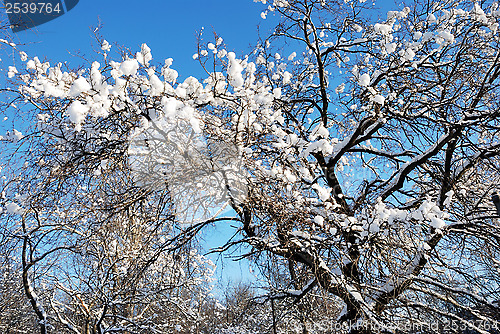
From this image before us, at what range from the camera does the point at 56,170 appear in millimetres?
3570

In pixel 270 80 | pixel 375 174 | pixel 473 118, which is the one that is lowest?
pixel 473 118

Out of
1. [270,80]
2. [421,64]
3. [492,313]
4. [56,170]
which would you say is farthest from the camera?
[270,80]

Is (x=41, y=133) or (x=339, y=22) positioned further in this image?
(x=339, y=22)

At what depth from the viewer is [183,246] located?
5.12 metres

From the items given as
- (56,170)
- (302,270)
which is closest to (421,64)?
(302,270)

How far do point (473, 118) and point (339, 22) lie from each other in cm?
275

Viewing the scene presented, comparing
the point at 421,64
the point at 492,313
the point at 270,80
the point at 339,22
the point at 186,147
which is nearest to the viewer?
the point at 186,147

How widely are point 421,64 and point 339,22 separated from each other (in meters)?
1.59

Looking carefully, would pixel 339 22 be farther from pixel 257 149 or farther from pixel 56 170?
pixel 56 170

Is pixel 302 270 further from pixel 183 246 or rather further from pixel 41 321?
pixel 41 321

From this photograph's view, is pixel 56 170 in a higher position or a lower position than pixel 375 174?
lower

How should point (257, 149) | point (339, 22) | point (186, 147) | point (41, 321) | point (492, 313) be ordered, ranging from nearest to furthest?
point (186, 147)
point (257, 149)
point (492, 313)
point (339, 22)
point (41, 321)

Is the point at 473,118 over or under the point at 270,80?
under

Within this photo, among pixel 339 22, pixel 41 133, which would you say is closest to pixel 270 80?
pixel 339 22
